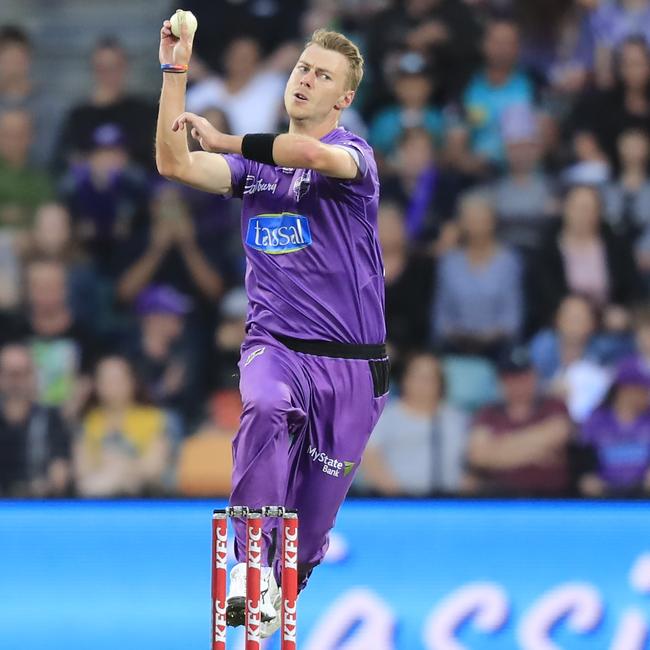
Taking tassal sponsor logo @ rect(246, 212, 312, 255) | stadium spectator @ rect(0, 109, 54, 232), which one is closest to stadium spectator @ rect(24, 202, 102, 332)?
stadium spectator @ rect(0, 109, 54, 232)

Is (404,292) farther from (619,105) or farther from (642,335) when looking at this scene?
(619,105)

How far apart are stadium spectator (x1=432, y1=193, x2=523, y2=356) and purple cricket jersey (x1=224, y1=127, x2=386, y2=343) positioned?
369cm

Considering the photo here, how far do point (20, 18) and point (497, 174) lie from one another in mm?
3971

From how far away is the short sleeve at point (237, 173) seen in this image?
20.9ft

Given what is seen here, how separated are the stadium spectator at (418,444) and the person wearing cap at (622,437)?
784 millimetres

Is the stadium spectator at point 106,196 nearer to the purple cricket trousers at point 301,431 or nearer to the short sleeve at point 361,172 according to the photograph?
the purple cricket trousers at point 301,431

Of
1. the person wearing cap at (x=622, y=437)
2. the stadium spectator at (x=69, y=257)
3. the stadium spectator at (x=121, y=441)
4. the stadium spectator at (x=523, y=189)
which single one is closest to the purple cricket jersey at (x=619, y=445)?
the person wearing cap at (x=622, y=437)

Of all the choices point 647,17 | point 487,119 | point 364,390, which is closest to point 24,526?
point 364,390

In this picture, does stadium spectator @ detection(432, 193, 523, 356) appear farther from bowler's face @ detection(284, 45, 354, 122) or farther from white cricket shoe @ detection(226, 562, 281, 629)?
white cricket shoe @ detection(226, 562, 281, 629)

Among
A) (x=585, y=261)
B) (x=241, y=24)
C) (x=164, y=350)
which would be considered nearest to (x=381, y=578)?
(x=164, y=350)

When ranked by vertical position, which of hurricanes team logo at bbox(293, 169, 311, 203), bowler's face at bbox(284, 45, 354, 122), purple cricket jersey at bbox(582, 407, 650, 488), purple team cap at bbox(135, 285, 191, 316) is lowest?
purple cricket jersey at bbox(582, 407, 650, 488)

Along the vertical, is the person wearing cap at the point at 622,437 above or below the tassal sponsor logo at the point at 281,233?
below

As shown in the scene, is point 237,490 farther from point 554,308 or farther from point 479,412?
point 554,308

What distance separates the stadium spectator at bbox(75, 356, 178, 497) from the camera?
956 centimetres
